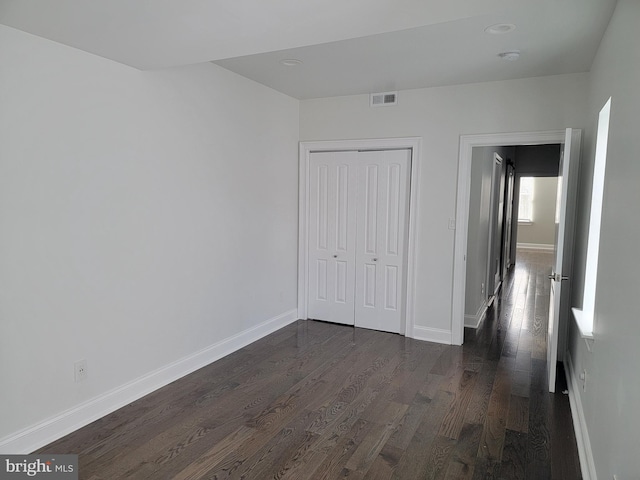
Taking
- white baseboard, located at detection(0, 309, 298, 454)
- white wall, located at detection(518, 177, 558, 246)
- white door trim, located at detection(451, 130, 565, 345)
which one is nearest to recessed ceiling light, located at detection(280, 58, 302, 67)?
white door trim, located at detection(451, 130, 565, 345)

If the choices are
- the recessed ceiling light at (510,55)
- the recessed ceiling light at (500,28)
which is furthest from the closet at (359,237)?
the recessed ceiling light at (500,28)

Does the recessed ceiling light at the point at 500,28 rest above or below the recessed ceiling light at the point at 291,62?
below

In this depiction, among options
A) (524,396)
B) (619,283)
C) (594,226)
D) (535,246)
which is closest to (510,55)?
(594,226)

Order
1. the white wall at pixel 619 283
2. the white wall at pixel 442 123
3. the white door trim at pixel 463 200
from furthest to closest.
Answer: the white door trim at pixel 463 200 → the white wall at pixel 442 123 → the white wall at pixel 619 283

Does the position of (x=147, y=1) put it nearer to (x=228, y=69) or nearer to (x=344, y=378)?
(x=228, y=69)

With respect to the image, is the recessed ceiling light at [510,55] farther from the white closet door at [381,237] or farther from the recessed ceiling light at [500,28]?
the white closet door at [381,237]

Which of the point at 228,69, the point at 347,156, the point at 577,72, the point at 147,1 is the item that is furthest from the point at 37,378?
the point at 577,72

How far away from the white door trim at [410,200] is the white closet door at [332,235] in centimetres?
7

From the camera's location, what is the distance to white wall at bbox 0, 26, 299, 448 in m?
2.41

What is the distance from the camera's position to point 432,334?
4535 mm

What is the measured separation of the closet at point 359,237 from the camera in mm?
4703

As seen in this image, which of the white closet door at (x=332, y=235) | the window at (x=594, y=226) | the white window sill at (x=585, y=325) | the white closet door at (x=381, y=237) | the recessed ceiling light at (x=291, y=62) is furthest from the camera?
the white closet door at (x=332, y=235)

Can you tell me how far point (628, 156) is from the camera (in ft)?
5.95

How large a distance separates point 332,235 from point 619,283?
3.44 m
